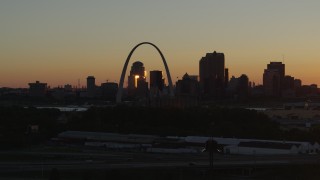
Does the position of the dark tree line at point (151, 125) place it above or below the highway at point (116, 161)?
above

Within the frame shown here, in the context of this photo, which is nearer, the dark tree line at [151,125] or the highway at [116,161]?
the highway at [116,161]

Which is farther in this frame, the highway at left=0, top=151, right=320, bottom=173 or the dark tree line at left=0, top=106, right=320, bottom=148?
the dark tree line at left=0, top=106, right=320, bottom=148

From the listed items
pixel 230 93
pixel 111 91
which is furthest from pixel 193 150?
pixel 111 91

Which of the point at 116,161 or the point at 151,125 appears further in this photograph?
the point at 151,125

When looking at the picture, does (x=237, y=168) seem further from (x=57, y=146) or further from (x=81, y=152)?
(x=57, y=146)

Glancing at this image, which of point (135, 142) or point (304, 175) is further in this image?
point (135, 142)

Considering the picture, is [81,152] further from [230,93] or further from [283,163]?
[230,93]

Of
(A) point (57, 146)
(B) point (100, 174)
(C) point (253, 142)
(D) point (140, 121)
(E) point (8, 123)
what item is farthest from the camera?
(D) point (140, 121)

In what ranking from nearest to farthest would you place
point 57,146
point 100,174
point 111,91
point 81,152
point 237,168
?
point 100,174, point 237,168, point 81,152, point 57,146, point 111,91

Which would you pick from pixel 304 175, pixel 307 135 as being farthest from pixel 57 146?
pixel 304 175

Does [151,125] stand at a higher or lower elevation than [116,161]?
higher

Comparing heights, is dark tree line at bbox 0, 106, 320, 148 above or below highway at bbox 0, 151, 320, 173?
above
